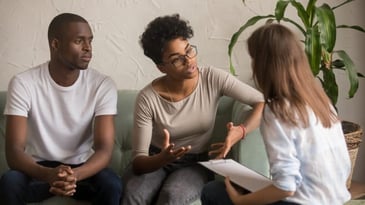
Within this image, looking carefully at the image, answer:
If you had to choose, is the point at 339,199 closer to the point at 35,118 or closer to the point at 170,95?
the point at 170,95

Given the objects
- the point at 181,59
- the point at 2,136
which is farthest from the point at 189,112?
the point at 2,136

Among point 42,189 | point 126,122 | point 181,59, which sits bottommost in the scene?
point 42,189

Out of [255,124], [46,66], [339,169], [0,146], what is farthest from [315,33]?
[0,146]

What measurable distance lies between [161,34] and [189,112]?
0.99 feet

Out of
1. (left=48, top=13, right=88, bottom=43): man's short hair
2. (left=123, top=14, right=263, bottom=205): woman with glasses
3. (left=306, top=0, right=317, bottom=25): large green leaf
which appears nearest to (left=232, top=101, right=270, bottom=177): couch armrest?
(left=123, top=14, right=263, bottom=205): woman with glasses

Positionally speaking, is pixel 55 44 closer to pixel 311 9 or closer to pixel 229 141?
pixel 229 141

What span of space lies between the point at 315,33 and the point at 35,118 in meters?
1.13

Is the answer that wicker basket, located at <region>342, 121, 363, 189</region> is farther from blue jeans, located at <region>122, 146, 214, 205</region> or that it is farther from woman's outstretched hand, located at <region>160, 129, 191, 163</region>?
woman's outstretched hand, located at <region>160, 129, 191, 163</region>

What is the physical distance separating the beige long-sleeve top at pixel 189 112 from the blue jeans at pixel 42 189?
158 millimetres

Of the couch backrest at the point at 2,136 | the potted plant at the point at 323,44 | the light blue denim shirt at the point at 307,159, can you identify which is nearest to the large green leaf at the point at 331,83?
the potted plant at the point at 323,44

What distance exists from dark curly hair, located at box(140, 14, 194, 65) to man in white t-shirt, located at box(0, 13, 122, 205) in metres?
0.22

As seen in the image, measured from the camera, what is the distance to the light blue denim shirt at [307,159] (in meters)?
1.40

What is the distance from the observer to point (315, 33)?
7.29 feet

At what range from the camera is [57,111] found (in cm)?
207
